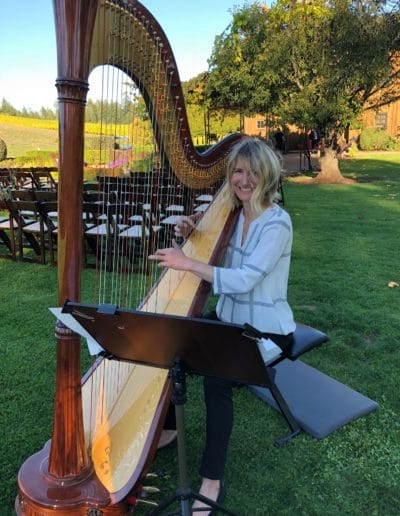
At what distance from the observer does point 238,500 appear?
7.97ft

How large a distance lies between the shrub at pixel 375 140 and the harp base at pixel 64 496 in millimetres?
29111

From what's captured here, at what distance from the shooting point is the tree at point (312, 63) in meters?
12.4

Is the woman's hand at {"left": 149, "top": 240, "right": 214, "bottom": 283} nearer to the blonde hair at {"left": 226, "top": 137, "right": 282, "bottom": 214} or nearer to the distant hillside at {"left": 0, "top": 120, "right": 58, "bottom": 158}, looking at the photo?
the blonde hair at {"left": 226, "top": 137, "right": 282, "bottom": 214}

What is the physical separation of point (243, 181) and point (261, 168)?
137 mm

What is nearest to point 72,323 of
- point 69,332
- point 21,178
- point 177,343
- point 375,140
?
point 69,332

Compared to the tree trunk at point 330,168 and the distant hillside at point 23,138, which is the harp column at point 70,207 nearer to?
the tree trunk at point 330,168

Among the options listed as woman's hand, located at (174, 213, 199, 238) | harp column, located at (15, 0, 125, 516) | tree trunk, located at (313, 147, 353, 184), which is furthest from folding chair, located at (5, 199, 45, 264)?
tree trunk, located at (313, 147, 353, 184)

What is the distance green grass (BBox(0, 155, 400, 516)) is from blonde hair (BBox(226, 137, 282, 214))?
56.7 inches

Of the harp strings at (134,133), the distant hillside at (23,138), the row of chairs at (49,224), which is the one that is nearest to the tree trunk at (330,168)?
the row of chairs at (49,224)

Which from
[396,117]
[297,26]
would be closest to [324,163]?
[297,26]

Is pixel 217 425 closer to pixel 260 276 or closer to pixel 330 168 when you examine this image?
pixel 260 276

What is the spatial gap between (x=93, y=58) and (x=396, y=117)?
32847mm

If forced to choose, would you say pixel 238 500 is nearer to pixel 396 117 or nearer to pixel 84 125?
pixel 84 125

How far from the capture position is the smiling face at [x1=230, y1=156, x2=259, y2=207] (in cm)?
233
